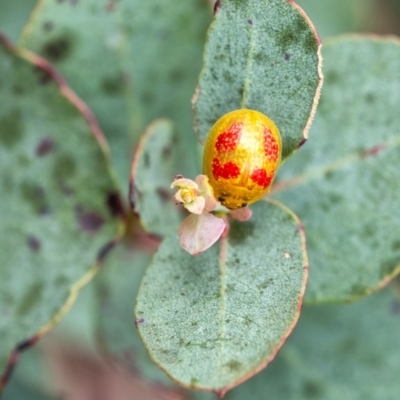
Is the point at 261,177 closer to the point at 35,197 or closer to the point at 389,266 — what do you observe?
the point at 389,266

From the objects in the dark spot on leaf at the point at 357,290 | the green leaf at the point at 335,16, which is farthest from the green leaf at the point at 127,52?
the green leaf at the point at 335,16

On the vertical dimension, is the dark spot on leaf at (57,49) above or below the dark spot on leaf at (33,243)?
above

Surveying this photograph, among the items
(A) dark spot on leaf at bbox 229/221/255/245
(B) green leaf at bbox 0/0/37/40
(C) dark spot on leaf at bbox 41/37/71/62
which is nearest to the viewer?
(A) dark spot on leaf at bbox 229/221/255/245

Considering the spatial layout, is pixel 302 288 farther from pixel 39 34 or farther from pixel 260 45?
pixel 39 34

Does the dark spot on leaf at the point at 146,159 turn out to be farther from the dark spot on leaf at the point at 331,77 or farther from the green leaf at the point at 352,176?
the dark spot on leaf at the point at 331,77

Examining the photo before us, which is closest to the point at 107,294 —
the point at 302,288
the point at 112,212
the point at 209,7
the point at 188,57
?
the point at 112,212

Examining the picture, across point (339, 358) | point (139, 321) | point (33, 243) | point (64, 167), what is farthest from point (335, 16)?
point (139, 321)

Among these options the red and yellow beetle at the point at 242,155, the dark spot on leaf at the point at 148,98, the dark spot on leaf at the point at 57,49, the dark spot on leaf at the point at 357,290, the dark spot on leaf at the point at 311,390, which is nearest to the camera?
the red and yellow beetle at the point at 242,155

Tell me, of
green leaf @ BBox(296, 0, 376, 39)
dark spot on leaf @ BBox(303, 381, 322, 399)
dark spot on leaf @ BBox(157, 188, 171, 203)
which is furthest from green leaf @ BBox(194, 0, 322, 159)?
green leaf @ BBox(296, 0, 376, 39)

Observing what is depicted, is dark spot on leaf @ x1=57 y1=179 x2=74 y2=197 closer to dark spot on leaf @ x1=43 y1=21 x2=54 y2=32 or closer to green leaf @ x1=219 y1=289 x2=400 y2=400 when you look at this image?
dark spot on leaf @ x1=43 y1=21 x2=54 y2=32
